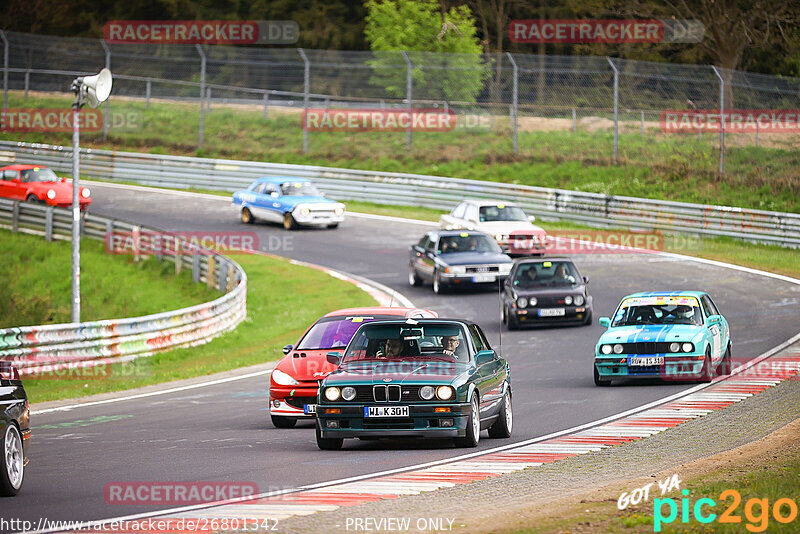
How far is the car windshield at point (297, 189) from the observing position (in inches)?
1516

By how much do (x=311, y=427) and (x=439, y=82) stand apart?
97.6 feet

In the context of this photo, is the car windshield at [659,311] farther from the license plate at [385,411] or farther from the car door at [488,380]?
the license plate at [385,411]

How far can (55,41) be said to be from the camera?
51406mm

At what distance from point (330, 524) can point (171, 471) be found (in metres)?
3.14

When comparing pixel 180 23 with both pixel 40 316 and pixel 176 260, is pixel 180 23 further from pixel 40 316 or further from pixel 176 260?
pixel 40 316

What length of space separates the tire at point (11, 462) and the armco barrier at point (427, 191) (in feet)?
85.1

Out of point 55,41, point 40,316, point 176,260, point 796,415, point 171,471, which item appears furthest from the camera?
point 55,41

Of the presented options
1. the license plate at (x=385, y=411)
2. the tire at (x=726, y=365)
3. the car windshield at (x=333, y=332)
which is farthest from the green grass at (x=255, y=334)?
the license plate at (x=385, y=411)

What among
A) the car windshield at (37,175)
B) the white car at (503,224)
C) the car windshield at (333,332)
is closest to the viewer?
the car windshield at (333,332)

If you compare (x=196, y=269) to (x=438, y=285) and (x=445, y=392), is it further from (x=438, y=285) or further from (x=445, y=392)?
(x=445, y=392)

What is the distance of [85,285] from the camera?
32.9 metres

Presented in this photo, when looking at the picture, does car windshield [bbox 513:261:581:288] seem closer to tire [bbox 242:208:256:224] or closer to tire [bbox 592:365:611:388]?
tire [bbox 592:365:611:388]

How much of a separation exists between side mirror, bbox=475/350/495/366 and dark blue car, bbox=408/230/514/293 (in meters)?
13.4

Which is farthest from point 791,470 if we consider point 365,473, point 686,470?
point 365,473
